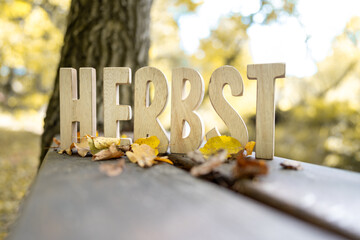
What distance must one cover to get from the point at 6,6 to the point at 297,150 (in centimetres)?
541

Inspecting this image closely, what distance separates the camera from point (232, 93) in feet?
3.36

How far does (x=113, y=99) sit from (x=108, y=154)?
0.30 m

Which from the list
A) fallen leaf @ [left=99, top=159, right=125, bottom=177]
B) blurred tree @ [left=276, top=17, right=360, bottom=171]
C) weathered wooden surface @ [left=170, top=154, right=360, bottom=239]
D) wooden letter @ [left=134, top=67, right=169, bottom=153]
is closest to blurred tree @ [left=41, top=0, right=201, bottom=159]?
wooden letter @ [left=134, top=67, right=169, bottom=153]

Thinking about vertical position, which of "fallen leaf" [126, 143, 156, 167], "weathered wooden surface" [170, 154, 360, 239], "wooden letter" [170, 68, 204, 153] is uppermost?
"wooden letter" [170, 68, 204, 153]

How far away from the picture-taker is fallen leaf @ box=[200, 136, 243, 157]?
0.97 metres

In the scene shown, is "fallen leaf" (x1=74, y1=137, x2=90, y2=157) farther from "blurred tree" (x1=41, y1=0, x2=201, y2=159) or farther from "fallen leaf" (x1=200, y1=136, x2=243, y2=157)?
"blurred tree" (x1=41, y1=0, x2=201, y2=159)

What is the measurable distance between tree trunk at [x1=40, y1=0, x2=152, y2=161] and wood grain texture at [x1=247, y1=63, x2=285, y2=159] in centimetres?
109

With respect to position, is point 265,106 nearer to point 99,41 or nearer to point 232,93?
point 232,93

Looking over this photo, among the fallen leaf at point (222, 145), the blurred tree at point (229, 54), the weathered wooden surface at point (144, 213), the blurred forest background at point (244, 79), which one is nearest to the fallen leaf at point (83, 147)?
the weathered wooden surface at point (144, 213)

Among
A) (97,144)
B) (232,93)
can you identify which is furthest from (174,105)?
(97,144)

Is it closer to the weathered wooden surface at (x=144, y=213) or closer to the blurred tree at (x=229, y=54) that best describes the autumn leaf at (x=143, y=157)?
the weathered wooden surface at (x=144, y=213)

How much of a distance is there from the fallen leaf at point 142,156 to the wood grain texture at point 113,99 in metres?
0.23

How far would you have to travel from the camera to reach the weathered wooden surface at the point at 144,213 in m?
0.38

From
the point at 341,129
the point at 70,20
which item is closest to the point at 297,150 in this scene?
the point at 341,129
